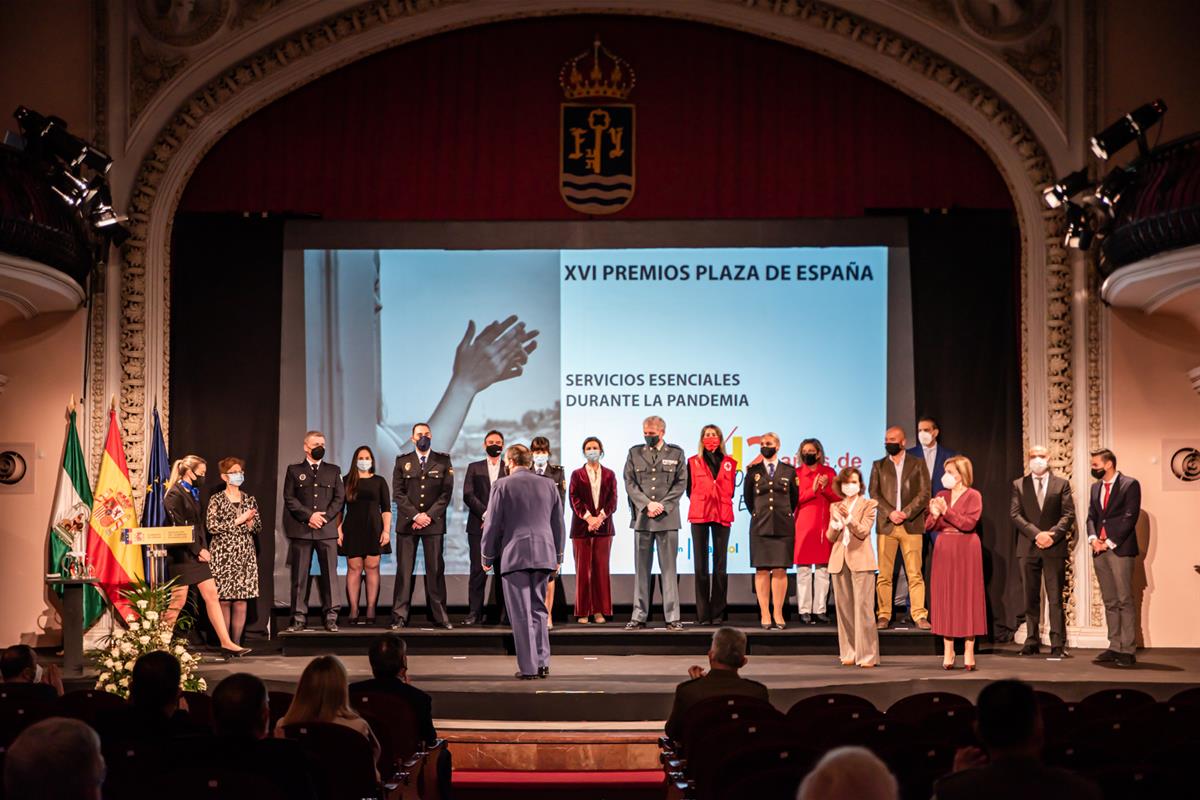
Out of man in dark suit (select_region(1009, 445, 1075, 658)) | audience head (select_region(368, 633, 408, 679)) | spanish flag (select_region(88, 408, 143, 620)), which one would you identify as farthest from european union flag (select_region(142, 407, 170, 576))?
man in dark suit (select_region(1009, 445, 1075, 658))

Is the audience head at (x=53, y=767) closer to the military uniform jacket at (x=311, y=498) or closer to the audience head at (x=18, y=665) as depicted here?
the audience head at (x=18, y=665)

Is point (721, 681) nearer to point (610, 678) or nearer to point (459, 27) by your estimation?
point (610, 678)

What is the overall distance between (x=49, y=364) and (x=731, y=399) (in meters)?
5.19

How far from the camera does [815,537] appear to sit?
9.82 m

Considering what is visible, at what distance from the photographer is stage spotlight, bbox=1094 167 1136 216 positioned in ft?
31.5

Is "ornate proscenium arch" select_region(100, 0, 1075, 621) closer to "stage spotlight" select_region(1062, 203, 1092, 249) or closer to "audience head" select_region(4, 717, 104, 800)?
"stage spotlight" select_region(1062, 203, 1092, 249)

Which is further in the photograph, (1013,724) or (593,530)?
(593,530)

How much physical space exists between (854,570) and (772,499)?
1419 millimetres

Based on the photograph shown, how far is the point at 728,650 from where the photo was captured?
541 cm

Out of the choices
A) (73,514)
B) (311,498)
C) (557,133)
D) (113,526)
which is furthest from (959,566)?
(73,514)

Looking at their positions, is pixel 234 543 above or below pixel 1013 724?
above

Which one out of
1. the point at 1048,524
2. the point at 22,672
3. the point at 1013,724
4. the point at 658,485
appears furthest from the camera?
the point at 658,485

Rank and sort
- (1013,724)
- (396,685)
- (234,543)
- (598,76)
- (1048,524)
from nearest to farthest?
(1013,724), (396,685), (1048,524), (234,543), (598,76)

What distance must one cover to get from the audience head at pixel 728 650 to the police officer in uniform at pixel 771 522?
4.42m
